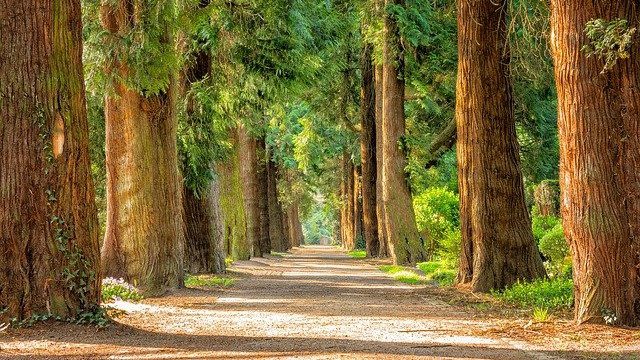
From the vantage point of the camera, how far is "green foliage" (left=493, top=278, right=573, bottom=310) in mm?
13492

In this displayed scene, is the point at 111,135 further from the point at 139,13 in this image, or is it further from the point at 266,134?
the point at 266,134

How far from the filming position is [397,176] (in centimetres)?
2844

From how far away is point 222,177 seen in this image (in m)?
29.9

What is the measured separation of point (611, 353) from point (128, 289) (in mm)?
9162

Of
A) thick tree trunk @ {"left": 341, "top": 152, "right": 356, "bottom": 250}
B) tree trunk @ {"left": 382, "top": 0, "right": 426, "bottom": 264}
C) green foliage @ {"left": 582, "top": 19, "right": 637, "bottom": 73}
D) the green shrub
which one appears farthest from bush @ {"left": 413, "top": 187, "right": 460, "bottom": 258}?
green foliage @ {"left": 582, "top": 19, "right": 637, "bottom": 73}

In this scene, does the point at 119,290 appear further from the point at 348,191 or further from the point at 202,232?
the point at 348,191

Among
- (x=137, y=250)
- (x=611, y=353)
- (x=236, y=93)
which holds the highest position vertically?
(x=236, y=93)

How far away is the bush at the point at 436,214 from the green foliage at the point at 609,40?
20.0 m

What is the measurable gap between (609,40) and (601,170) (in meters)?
1.39

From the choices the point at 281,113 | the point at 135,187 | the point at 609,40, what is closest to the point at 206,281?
the point at 135,187

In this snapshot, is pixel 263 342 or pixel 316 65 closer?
pixel 263 342

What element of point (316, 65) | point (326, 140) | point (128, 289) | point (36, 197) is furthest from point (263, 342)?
point (326, 140)

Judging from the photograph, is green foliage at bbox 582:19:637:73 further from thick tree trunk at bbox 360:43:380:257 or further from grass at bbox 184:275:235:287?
thick tree trunk at bbox 360:43:380:257

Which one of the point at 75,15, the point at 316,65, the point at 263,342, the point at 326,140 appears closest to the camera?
the point at 263,342
